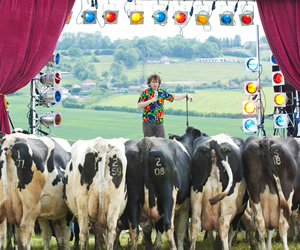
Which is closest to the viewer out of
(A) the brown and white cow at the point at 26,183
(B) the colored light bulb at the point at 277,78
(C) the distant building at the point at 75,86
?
(A) the brown and white cow at the point at 26,183

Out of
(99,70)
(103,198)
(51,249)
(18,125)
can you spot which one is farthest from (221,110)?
(103,198)

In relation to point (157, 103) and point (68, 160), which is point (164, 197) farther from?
point (157, 103)

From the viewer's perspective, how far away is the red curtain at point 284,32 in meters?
11.3

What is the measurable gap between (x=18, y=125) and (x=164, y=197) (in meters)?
6.34

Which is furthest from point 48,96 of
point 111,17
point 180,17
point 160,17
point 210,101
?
point 210,101

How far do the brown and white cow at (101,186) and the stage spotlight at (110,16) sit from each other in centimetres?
442

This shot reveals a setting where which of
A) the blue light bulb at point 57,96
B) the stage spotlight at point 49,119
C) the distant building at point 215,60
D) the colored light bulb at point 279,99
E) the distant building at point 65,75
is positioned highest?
the distant building at point 215,60

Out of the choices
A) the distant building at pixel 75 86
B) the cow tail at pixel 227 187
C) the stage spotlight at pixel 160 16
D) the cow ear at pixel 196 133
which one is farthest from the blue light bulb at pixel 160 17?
the cow tail at pixel 227 187

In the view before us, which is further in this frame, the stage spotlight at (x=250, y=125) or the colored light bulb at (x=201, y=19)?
the colored light bulb at (x=201, y=19)

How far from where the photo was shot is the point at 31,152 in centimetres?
737

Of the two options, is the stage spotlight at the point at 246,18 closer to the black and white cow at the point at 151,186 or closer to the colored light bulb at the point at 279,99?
the colored light bulb at the point at 279,99

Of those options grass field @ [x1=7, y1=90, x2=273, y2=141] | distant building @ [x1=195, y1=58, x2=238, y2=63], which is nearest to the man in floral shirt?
grass field @ [x1=7, y1=90, x2=273, y2=141]

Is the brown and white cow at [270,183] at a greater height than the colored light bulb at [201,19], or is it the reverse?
the colored light bulb at [201,19]

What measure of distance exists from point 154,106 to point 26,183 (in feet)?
10.9
